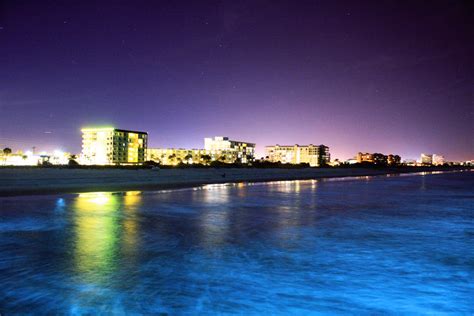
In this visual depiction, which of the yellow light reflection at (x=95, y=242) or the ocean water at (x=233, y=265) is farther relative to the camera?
the yellow light reflection at (x=95, y=242)

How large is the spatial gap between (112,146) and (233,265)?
159m

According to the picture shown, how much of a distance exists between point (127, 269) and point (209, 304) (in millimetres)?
2237

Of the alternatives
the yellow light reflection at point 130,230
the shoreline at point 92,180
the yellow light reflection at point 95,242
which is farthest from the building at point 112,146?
the yellow light reflection at point 95,242

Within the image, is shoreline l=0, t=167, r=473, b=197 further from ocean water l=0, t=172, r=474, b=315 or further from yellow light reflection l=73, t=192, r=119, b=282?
ocean water l=0, t=172, r=474, b=315

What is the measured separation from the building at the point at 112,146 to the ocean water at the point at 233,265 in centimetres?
15089

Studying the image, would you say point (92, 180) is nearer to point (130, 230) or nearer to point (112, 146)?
point (130, 230)

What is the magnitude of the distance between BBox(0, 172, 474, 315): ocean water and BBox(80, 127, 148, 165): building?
495 feet

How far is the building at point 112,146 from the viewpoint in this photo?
517ft

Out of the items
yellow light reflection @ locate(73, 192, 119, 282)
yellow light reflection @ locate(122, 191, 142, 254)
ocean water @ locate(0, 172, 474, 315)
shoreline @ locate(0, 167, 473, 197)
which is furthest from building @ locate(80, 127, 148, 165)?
ocean water @ locate(0, 172, 474, 315)

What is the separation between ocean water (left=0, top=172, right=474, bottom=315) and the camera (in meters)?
5.05

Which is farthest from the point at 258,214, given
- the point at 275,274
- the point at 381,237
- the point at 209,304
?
the point at 209,304

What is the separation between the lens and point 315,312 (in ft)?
15.6

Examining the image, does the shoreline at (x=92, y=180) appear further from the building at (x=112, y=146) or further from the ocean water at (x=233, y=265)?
the building at (x=112, y=146)

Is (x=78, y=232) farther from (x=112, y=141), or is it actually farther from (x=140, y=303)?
(x=112, y=141)
